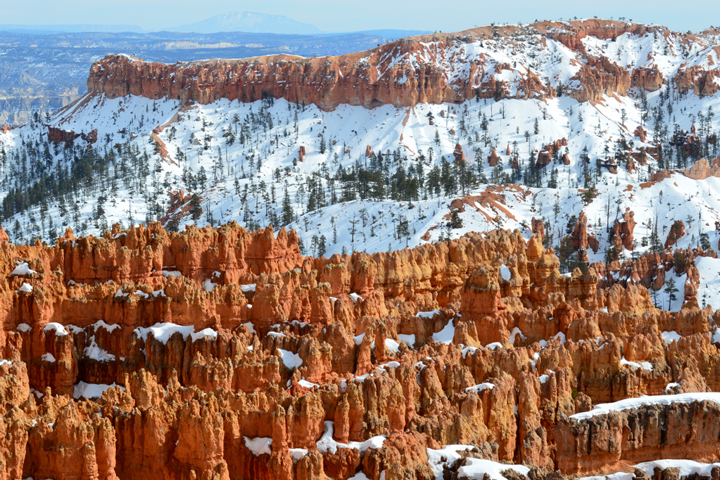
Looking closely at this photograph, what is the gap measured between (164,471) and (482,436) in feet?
43.6

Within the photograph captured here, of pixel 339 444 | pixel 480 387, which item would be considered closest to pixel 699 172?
pixel 480 387

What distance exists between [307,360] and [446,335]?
1025 cm

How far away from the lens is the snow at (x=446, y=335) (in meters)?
58.1

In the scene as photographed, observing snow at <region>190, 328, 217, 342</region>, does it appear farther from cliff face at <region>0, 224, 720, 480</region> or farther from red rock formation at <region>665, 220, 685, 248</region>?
red rock formation at <region>665, 220, 685, 248</region>

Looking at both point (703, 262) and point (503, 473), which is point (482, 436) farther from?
point (703, 262)

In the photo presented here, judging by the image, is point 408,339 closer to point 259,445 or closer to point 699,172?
point 259,445

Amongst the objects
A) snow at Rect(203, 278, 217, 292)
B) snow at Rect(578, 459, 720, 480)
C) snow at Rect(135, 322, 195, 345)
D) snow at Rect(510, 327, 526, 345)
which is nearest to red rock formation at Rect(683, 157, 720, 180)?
snow at Rect(510, 327, 526, 345)

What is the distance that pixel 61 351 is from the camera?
56219mm

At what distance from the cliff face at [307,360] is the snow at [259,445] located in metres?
0.08

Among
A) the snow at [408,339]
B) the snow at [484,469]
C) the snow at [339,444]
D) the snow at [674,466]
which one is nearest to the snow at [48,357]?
the snow at [408,339]

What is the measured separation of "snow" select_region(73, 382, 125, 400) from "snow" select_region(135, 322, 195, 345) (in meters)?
3.62

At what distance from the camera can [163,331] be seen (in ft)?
189

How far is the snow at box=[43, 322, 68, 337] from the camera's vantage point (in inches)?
2243

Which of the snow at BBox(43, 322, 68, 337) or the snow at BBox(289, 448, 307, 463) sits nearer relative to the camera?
the snow at BBox(289, 448, 307, 463)
